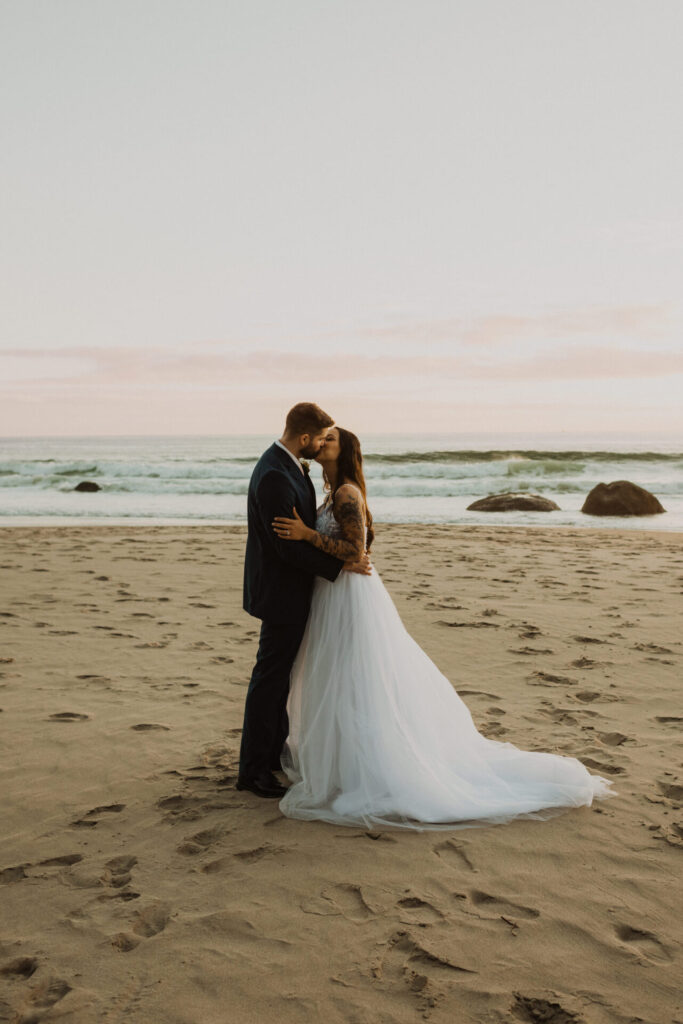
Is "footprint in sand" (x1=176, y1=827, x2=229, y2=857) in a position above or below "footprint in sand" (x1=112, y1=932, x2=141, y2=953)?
below

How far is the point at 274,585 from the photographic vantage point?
12.0 ft

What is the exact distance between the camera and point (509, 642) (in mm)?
6457

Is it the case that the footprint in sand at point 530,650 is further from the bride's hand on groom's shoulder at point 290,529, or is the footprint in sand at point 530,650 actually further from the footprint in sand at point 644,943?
the footprint in sand at point 644,943

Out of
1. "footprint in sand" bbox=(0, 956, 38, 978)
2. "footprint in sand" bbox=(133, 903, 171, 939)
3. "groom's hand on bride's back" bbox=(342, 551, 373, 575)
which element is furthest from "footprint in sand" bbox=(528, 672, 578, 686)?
"footprint in sand" bbox=(0, 956, 38, 978)

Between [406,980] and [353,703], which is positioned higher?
[353,703]

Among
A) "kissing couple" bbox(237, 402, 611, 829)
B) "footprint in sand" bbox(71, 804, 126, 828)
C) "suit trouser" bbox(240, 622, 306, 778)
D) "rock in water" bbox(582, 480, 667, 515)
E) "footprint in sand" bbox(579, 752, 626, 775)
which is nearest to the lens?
"footprint in sand" bbox(71, 804, 126, 828)

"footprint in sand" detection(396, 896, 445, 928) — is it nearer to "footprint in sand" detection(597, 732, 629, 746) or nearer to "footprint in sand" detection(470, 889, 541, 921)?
"footprint in sand" detection(470, 889, 541, 921)

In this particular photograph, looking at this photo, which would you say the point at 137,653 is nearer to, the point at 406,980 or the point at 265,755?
the point at 265,755

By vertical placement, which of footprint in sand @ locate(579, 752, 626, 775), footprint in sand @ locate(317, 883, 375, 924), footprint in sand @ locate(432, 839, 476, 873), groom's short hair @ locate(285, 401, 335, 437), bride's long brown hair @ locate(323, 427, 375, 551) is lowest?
footprint in sand @ locate(317, 883, 375, 924)

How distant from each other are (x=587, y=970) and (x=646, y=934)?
304mm

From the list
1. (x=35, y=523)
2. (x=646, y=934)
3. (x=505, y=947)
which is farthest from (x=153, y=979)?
(x=35, y=523)

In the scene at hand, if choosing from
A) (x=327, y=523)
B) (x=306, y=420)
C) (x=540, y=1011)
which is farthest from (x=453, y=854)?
(x=306, y=420)

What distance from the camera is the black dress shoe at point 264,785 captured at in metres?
3.67

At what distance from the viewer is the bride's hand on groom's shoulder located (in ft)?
11.5
